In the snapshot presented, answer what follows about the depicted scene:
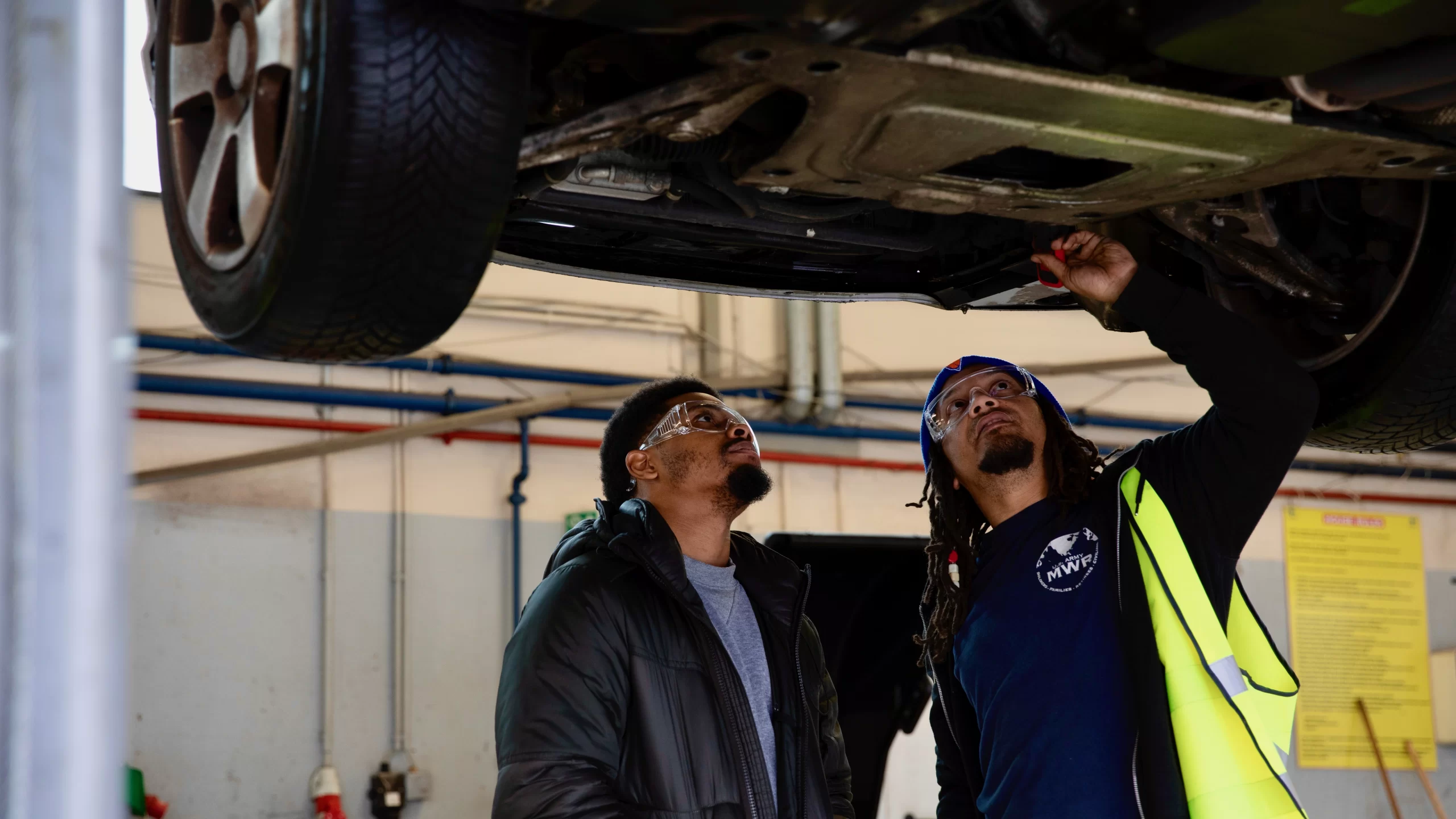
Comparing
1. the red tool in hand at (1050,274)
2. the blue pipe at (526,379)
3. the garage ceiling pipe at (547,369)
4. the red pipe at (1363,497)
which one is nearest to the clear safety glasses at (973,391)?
the red tool in hand at (1050,274)

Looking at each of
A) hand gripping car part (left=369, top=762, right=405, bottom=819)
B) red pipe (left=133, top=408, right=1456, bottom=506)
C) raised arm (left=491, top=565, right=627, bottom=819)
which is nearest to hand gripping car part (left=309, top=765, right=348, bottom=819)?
hand gripping car part (left=369, top=762, right=405, bottom=819)

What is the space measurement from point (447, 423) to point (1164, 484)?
→ 15.2 feet

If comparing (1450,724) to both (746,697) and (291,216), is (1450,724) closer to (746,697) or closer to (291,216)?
(746,697)

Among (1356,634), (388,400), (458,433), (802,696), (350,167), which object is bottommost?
(1356,634)

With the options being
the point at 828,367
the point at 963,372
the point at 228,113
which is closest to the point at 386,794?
the point at 828,367

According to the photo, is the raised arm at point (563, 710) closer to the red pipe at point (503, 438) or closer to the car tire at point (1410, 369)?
the car tire at point (1410, 369)

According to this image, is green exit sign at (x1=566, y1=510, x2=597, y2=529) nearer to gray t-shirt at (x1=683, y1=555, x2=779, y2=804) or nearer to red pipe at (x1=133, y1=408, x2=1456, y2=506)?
red pipe at (x1=133, y1=408, x2=1456, y2=506)

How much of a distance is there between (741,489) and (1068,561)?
26.1 inches

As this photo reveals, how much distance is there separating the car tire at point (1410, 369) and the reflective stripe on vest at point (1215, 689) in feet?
1.29

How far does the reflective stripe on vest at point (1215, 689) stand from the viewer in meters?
2.05

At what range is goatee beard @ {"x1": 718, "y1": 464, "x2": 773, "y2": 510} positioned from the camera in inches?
107

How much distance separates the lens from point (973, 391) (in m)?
2.68

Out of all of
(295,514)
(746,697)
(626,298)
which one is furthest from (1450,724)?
(746,697)

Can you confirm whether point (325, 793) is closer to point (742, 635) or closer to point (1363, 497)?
point (742, 635)
